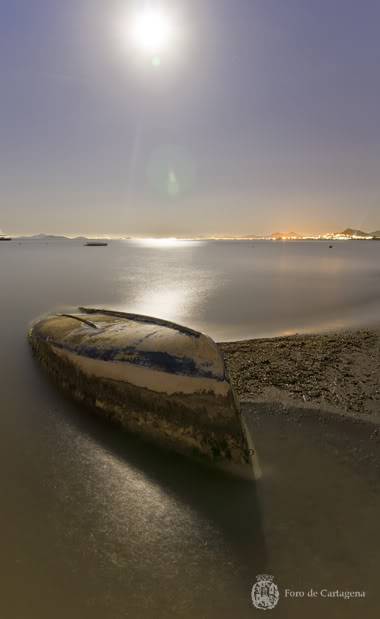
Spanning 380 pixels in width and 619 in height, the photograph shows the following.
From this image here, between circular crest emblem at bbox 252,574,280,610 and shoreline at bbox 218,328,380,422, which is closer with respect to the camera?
circular crest emblem at bbox 252,574,280,610

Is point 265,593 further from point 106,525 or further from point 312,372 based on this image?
point 312,372

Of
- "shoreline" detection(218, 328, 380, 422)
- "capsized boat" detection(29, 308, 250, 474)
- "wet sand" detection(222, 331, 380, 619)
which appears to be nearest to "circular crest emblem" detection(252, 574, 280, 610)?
"wet sand" detection(222, 331, 380, 619)

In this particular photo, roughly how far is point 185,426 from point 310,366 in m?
Result: 4.31

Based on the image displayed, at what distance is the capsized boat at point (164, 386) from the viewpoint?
4.67 meters

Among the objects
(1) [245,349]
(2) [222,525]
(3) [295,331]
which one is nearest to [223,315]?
(3) [295,331]

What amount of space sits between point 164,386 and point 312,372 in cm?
422

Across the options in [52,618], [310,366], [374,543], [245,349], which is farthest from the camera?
[245,349]

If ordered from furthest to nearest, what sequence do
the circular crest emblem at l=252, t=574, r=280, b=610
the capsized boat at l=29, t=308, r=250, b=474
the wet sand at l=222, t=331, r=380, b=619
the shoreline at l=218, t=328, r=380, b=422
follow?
the shoreline at l=218, t=328, r=380, b=422, the capsized boat at l=29, t=308, r=250, b=474, the wet sand at l=222, t=331, r=380, b=619, the circular crest emblem at l=252, t=574, r=280, b=610

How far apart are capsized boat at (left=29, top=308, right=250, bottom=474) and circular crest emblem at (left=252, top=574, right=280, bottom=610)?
1.39 meters

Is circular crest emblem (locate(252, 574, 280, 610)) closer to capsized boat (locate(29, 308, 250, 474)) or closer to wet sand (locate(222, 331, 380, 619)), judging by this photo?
wet sand (locate(222, 331, 380, 619))

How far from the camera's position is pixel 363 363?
8078 millimetres

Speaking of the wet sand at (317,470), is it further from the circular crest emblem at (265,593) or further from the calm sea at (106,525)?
the calm sea at (106,525)

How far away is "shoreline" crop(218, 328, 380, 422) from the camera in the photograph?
20.8ft

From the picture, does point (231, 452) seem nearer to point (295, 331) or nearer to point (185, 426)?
point (185, 426)
